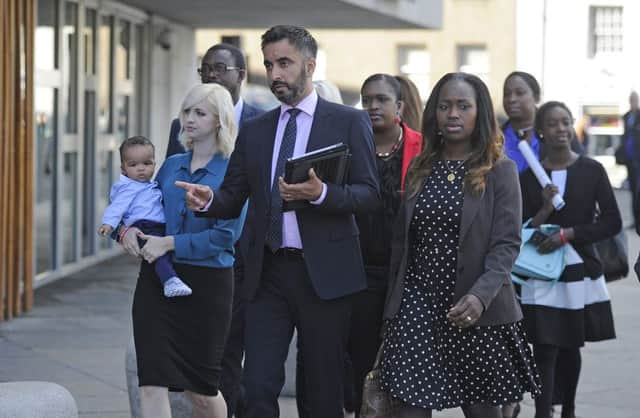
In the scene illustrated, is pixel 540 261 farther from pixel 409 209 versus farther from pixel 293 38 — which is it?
pixel 293 38

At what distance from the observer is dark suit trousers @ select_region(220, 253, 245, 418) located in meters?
6.86

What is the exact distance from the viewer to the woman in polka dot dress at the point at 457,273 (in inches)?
219

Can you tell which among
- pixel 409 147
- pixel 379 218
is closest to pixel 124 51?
pixel 409 147

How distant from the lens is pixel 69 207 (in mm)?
15195

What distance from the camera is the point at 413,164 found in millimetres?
5832

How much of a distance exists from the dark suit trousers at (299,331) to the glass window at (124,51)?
11.5 metres

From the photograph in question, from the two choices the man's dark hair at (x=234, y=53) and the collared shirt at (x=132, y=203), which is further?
the man's dark hair at (x=234, y=53)

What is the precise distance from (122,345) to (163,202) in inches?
177

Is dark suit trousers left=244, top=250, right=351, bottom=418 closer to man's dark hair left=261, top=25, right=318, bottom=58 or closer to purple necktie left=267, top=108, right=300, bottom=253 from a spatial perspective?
purple necktie left=267, top=108, right=300, bottom=253

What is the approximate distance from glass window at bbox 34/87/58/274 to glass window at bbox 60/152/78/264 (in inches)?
17.8

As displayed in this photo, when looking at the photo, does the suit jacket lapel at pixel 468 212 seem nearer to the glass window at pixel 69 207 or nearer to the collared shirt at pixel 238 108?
the collared shirt at pixel 238 108

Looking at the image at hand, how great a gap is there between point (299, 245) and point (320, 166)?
15.8 inches

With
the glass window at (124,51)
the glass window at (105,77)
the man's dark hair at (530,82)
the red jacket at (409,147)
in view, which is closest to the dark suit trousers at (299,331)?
the red jacket at (409,147)

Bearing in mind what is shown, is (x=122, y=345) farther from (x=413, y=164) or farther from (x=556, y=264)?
(x=413, y=164)
